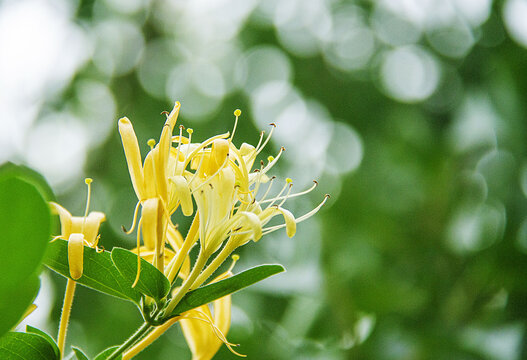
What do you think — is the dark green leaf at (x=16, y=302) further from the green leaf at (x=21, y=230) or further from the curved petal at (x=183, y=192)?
the curved petal at (x=183, y=192)

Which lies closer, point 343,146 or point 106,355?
point 106,355

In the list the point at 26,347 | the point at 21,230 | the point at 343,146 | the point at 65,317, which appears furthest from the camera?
the point at 343,146

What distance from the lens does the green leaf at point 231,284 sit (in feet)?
1.81

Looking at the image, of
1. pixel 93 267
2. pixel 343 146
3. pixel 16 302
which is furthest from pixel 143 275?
pixel 343 146

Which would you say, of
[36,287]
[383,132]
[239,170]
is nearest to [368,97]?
[383,132]

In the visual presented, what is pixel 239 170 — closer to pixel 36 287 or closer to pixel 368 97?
pixel 36 287

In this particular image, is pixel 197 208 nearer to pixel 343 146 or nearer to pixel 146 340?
pixel 146 340

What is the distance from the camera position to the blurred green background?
68.9 inches

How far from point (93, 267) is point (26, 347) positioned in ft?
0.31

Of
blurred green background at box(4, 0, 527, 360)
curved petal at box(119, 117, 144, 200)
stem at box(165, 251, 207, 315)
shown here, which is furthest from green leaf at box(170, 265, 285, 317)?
blurred green background at box(4, 0, 527, 360)

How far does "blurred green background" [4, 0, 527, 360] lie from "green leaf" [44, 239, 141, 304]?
32.9 inches

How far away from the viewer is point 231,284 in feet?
1.82

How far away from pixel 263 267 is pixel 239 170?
0.14m

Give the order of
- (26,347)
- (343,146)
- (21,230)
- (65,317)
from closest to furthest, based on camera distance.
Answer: (21,230)
(26,347)
(65,317)
(343,146)
